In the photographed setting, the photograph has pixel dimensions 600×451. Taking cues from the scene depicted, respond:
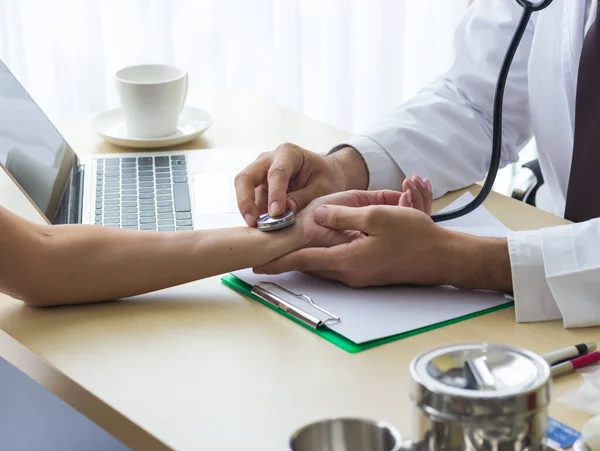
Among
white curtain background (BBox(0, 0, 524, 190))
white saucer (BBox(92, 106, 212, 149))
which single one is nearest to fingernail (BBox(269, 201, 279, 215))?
white saucer (BBox(92, 106, 212, 149))

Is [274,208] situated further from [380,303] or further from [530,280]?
[530,280]

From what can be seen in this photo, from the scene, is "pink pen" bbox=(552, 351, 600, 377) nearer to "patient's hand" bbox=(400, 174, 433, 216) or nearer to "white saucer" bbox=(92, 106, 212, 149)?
"patient's hand" bbox=(400, 174, 433, 216)

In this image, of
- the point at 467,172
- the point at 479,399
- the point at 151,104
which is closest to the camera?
the point at 479,399

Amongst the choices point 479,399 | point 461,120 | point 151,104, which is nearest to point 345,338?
point 479,399

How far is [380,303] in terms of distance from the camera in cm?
100

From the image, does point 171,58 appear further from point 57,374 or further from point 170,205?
point 57,374

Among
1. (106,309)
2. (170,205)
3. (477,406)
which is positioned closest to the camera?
(477,406)

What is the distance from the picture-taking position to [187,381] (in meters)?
0.85

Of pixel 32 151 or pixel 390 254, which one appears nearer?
pixel 390 254

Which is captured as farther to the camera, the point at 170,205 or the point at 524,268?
the point at 170,205

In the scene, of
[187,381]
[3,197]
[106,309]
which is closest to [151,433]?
[187,381]

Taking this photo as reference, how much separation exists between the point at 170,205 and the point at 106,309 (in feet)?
1.03

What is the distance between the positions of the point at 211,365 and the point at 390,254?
27cm

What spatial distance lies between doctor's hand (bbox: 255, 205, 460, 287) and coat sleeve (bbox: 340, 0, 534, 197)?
296mm
